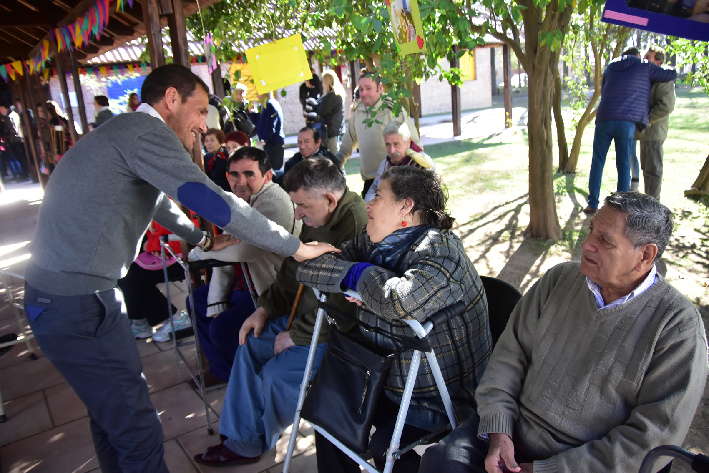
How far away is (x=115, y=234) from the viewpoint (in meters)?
1.97

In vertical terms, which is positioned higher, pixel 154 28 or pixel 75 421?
pixel 154 28

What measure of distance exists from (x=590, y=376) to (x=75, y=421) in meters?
2.96

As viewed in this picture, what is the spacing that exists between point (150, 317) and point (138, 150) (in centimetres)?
255

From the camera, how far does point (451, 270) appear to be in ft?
5.94

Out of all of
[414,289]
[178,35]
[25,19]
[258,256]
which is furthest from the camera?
[25,19]

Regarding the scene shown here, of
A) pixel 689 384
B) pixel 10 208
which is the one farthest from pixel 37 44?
pixel 689 384

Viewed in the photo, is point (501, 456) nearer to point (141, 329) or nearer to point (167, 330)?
point (167, 330)

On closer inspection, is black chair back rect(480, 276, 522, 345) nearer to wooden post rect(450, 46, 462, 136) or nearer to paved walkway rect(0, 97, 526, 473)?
paved walkway rect(0, 97, 526, 473)

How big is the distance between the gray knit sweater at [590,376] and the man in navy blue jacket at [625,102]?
4.36 metres

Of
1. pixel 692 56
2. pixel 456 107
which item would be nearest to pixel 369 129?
pixel 692 56

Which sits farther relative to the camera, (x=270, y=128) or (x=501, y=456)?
(x=270, y=128)

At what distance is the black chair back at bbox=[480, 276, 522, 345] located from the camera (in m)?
2.10

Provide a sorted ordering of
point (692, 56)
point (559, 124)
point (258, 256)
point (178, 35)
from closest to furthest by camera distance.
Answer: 1. point (258, 256)
2. point (178, 35)
3. point (692, 56)
4. point (559, 124)

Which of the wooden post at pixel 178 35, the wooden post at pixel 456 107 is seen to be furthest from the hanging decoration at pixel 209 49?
the wooden post at pixel 456 107
